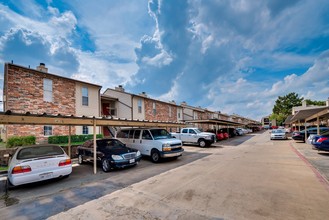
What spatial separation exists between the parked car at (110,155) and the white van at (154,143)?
147 cm

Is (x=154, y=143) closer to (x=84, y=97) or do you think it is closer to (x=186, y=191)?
(x=186, y=191)

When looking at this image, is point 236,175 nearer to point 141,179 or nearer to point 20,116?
point 141,179

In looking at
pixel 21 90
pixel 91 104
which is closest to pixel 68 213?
pixel 21 90

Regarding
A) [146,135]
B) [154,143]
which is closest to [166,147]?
[154,143]

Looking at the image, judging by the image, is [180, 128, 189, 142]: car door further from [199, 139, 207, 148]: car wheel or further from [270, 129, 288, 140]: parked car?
[270, 129, 288, 140]: parked car

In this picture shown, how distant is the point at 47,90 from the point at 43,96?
0.64 m

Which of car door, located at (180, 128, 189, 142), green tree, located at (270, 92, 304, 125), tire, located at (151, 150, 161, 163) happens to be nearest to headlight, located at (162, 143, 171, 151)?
tire, located at (151, 150, 161, 163)

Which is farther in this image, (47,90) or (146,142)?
(47,90)

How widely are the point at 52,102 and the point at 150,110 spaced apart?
42.3 ft

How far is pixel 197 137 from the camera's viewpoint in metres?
17.9

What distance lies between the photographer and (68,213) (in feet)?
13.8

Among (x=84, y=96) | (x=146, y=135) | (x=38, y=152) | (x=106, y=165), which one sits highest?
(x=84, y=96)

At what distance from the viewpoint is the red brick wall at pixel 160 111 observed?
2475 centimetres

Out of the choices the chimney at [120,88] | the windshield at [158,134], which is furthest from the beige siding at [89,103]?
the windshield at [158,134]
